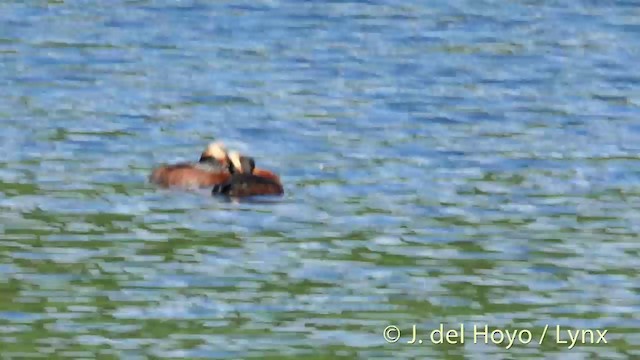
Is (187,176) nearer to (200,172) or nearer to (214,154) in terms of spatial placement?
(200,172)

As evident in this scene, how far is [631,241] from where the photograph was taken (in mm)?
17906

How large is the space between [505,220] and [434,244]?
1.23m

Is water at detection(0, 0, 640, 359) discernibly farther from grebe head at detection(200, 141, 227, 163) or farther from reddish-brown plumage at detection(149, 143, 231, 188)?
grebe head at detection(200, 141, 227, 163)

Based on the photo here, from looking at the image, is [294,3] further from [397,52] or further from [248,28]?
[397,52]

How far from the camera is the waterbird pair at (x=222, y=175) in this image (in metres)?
20.1

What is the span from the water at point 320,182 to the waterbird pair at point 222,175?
27cm

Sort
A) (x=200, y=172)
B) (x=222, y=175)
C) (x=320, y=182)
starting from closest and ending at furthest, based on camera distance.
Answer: (x=320, y=182)
(x=200, y=172)
(x=222, y=175)

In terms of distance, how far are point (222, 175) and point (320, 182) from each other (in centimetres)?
109

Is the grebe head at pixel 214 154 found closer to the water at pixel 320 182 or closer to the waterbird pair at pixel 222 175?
the waterbird pair at pixel 222 175

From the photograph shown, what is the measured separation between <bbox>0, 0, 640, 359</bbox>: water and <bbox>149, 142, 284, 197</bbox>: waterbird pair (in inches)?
10.8

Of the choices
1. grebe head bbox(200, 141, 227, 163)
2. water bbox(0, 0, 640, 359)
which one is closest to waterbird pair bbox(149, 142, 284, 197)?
grebe head bbox(200, 141, 227, 163)

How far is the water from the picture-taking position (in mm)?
15141

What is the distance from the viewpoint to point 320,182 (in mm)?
20484

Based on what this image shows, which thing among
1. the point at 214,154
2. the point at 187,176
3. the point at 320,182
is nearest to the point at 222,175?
the point at 214,154
